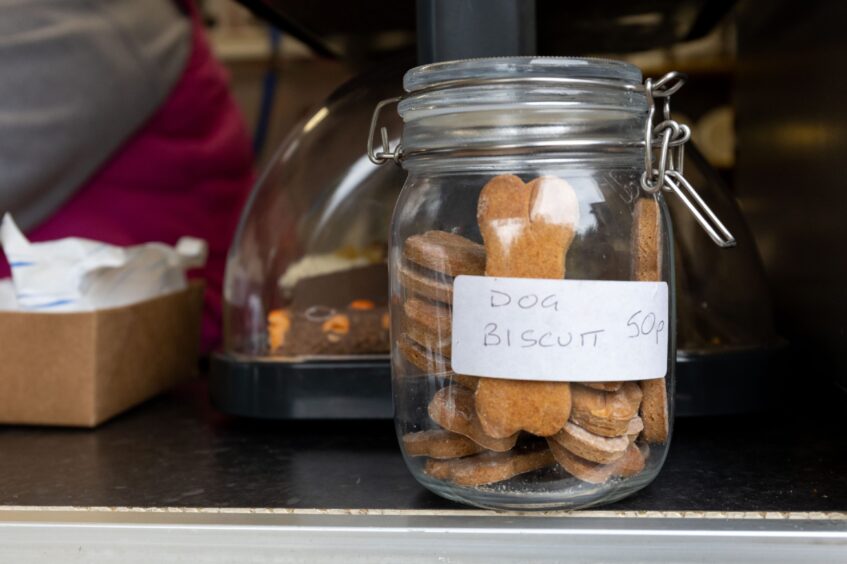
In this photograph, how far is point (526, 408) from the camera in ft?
1.40

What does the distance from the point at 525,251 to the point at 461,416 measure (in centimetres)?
9

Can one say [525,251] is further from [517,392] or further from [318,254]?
[318,254]

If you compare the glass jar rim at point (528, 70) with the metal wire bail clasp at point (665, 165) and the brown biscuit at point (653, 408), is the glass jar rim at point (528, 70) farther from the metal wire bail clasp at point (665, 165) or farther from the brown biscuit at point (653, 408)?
the brown biscuit at point (653, 408)

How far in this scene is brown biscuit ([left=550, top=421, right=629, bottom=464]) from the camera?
43cm

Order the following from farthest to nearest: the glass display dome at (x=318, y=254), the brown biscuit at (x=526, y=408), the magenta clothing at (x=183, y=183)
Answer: the magenta clothing at (x=183, y=183) < the glass display dome at (x=318, y=254) < the brown biscuit at (x=526, y=408)

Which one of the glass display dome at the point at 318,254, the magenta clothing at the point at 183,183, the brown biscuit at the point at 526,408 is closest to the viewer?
the brown biscuit at the point at 526,408

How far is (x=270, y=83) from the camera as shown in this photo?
2.06m

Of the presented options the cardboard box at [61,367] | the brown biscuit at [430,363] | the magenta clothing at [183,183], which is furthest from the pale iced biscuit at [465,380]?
the magenta clothing at [183,183]

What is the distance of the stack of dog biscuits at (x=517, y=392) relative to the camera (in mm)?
430

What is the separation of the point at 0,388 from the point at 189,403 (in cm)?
15

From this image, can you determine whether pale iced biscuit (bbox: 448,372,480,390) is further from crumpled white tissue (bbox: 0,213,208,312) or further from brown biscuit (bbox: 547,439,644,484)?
crumpled white tissue (bbox: 0,213,208,312)

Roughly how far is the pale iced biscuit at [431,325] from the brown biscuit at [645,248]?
10 centimetres

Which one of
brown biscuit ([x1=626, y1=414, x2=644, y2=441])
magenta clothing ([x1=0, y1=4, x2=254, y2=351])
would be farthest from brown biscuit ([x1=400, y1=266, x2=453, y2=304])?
magenta clothing ([x1=0, y1=4, x2=254, y2=351])

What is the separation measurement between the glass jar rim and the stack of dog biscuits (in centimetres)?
5
